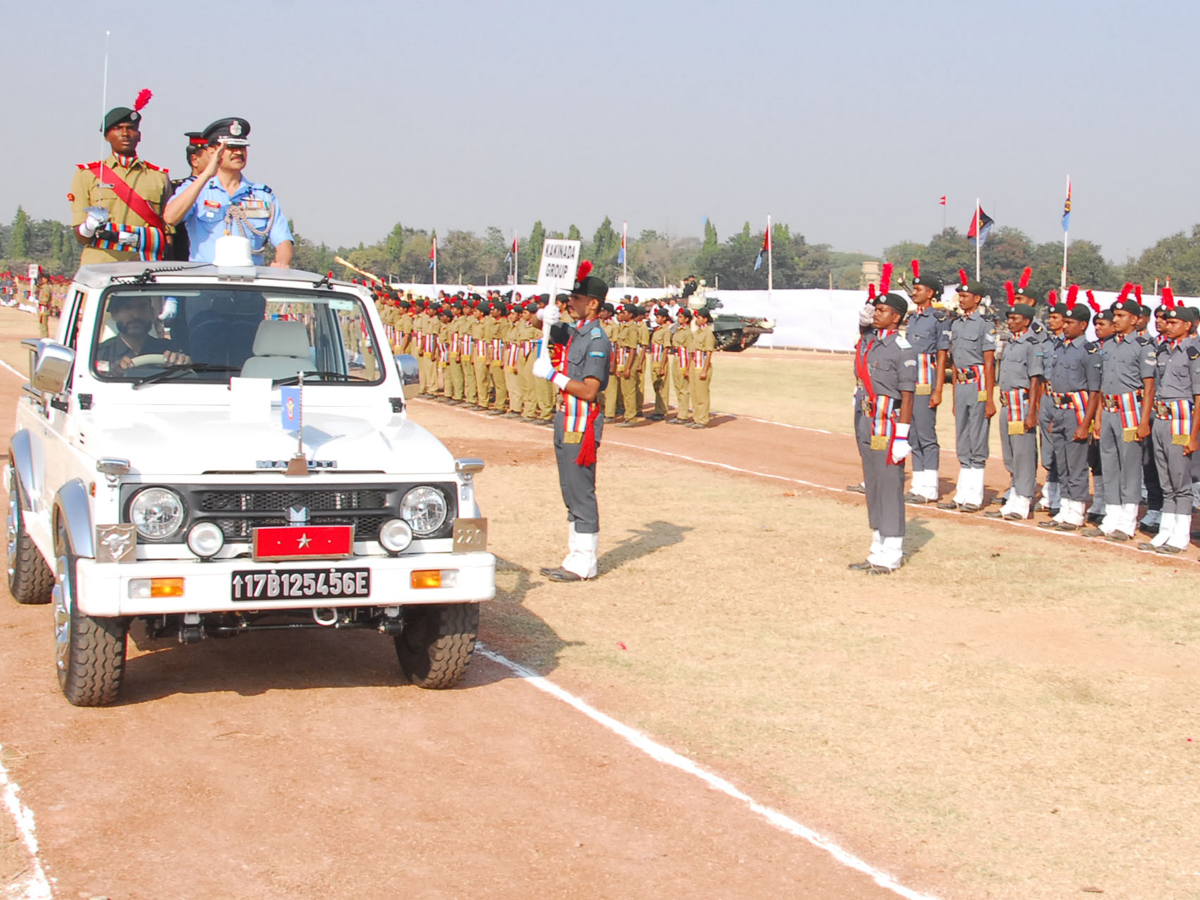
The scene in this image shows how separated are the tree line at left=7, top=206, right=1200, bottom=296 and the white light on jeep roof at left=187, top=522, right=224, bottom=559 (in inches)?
1816

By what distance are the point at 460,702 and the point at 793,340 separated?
40187 millimetres

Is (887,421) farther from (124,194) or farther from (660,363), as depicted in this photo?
(660,363)

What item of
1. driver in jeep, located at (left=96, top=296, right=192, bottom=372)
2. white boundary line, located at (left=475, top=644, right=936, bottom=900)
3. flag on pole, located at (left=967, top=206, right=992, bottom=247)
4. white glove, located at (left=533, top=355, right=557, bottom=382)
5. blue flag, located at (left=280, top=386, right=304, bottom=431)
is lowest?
white boundary line, located at (left=475, top=644, right=936, bottom=900)

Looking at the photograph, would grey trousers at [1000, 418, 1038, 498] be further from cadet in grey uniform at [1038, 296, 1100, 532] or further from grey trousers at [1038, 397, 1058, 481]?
cadet in grey uniform at [1038, 296, 1100, 532]

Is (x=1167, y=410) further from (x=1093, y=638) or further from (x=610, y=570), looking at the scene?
(x=610, y=570)

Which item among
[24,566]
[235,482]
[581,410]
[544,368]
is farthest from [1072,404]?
[24,566]

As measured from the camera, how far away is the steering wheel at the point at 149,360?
22.4 ft

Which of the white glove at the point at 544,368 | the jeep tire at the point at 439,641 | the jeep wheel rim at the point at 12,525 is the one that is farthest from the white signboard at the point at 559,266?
the jeep wheel rim at the point at 12,525

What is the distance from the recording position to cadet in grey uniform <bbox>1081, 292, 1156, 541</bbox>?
11.6 m

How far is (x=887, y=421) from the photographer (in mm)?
9930

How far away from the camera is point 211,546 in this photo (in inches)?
223

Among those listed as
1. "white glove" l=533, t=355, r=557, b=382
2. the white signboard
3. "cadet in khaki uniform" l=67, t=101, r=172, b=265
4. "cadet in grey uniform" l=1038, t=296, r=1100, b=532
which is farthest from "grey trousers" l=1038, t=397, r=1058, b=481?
"cadet in khaki uniform" l=67, t=101, r=172, b=265

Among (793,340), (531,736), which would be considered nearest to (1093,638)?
(531,736)

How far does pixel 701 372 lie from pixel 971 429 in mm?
8122
